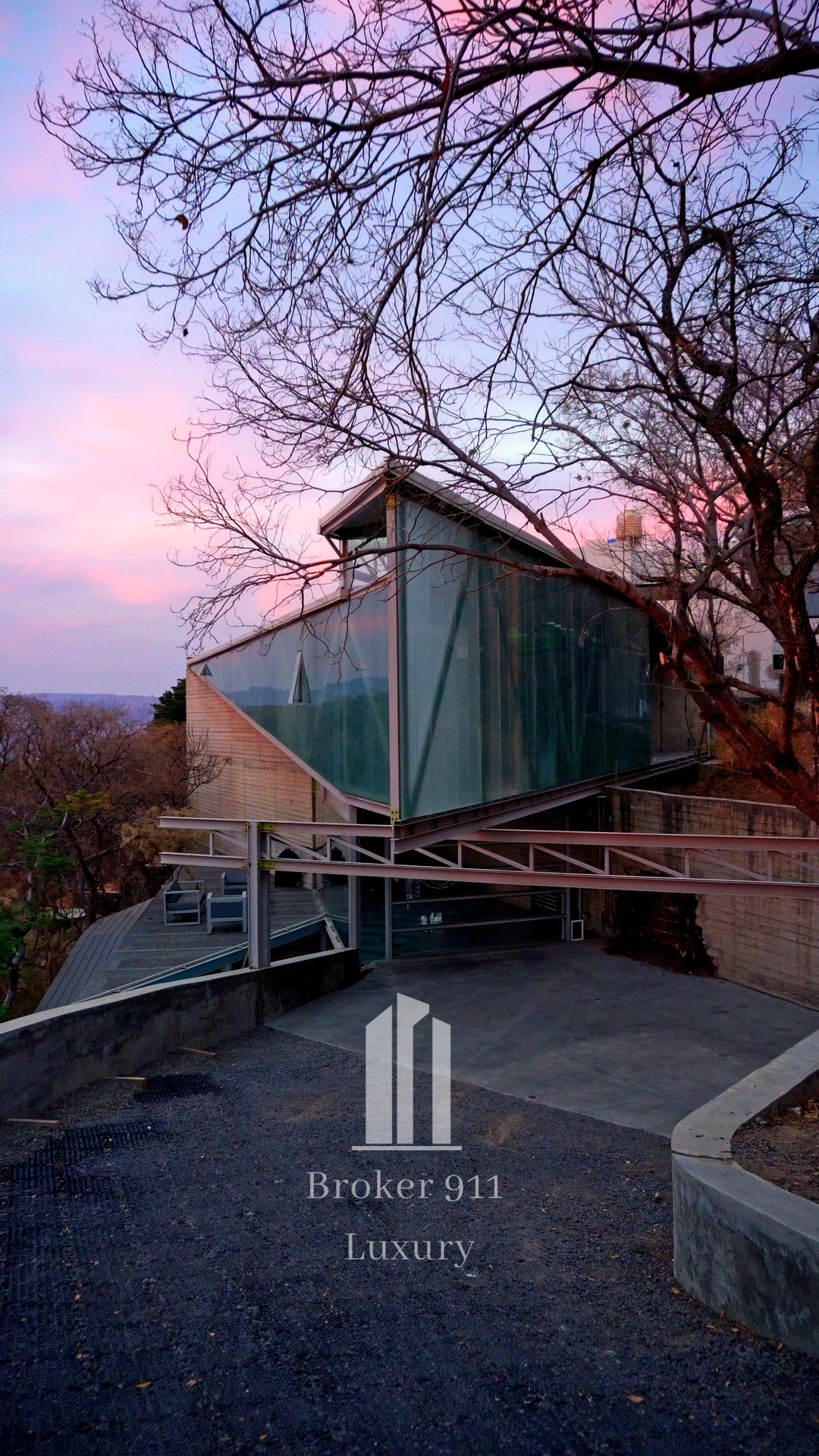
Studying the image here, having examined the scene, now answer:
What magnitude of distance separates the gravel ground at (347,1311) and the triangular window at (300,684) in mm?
8361

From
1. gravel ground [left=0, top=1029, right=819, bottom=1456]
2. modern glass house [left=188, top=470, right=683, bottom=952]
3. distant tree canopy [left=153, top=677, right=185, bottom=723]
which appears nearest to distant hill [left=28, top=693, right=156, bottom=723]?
distant tree canopy [left=153, top=677, right=185, bottom=723]

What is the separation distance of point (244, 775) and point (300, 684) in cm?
893

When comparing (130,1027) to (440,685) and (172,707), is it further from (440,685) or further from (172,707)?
(172,707)

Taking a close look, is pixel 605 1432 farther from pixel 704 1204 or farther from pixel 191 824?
pixel 191 824

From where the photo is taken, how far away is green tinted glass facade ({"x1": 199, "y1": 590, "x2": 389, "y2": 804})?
11367 millimetres

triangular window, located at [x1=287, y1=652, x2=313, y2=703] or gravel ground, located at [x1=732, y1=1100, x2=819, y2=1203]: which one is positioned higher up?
triangular window, located at [x1=287, y1=652, x2=313, y2=703]

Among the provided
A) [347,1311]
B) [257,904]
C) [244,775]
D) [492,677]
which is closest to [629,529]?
[492,677]

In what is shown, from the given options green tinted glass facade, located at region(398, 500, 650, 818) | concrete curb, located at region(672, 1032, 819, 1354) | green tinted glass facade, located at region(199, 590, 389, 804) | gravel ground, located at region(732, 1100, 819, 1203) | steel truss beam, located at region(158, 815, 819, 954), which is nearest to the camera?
concrete curb, located at region(672, 1032, 819, 1354)

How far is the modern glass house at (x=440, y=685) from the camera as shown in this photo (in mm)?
10789

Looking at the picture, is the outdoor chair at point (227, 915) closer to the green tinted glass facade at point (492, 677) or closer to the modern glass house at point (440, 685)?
the modern glass house at point (440, 685)

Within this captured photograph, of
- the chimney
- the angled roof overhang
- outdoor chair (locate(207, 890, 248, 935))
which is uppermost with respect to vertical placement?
the chimney

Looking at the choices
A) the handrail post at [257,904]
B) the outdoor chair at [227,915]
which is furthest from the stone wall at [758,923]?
the outdoor chair at [227,915]

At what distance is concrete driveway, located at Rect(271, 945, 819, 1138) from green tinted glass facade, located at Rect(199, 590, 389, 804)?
3061 millimetres

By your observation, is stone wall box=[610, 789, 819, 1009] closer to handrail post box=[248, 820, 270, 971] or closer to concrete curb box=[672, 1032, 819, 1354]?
handrail post box=[248, 820, 270, 971]
